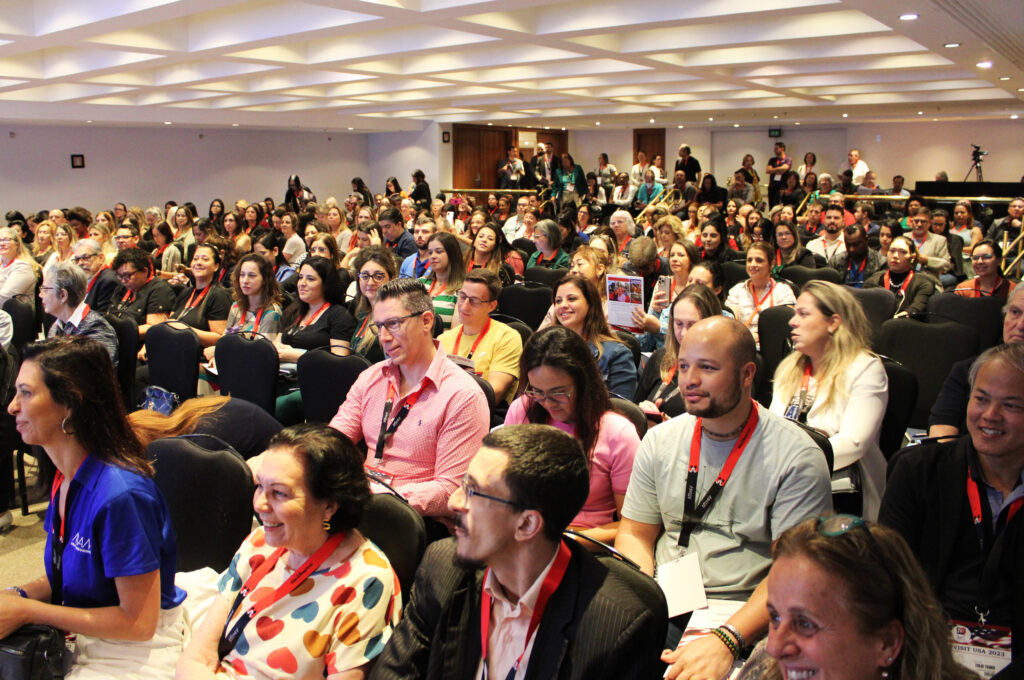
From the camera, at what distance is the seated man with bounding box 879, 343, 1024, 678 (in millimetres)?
2002

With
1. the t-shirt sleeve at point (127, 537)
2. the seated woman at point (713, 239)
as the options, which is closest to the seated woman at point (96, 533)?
the t-shirt sleeve at point (127, 537)

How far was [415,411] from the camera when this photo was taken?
9.29ft

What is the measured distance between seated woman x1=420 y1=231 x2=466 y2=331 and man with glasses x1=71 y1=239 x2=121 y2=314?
2682 mm

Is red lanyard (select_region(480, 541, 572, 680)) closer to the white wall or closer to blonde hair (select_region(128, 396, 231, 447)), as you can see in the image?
blonde hair (select_region(128, 396, 231, 447))

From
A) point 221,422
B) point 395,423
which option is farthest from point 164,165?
point 395,423

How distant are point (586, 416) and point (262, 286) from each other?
3.34 m

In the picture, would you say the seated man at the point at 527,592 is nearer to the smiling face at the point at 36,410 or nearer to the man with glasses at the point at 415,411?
the man with glasses at the point at 415,411

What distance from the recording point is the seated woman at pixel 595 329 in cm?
365

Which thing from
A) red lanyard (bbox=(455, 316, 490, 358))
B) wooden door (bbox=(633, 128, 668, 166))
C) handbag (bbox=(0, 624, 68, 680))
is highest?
wooden door (bbox=(633, 128, 668, 166))

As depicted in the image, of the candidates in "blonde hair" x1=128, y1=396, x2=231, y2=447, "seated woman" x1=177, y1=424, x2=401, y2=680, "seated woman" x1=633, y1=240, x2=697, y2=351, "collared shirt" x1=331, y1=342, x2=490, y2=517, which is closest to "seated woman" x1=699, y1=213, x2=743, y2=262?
"seated woman" x1=633, y1=240, x2=697, y2=351

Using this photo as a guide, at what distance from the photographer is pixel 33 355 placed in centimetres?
211

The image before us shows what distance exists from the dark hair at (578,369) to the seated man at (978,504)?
0.86 m

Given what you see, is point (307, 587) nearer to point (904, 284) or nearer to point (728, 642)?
point (728, 642)

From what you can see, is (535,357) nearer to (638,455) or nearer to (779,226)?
(638,455)
